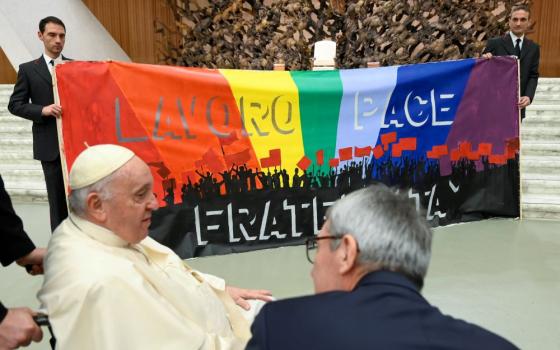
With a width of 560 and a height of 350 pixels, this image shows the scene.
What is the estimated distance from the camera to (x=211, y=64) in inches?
286

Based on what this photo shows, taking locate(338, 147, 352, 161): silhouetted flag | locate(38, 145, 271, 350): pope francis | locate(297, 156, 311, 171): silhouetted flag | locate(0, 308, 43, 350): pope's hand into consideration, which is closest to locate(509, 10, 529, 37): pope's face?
locate(338, 147, 352, 161): silhouetted flag

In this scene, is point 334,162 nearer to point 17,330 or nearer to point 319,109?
point 319,109

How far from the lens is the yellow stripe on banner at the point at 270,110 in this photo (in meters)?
3.14

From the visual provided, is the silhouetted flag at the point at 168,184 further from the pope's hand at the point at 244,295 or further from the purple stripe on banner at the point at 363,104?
the pope's hand at the point at 244,295

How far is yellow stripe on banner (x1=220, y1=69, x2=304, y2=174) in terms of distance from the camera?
10.3ft

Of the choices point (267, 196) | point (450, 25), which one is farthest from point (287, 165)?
point (450, 25)

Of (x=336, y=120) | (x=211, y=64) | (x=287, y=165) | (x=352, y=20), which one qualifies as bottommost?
(x=287, y=165)

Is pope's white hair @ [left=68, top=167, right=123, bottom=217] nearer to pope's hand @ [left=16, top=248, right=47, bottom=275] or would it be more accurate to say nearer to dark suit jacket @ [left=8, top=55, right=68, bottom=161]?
pope's hand @ [left=16, top=248, right=47, bottom=275]

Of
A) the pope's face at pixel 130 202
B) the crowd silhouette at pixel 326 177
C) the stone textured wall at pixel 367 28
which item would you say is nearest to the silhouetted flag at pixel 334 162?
the crowd silhouette at pixel 326 177

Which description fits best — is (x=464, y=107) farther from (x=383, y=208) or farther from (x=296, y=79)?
(x=383, y=208)

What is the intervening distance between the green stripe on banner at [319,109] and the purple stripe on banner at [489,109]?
0.94m

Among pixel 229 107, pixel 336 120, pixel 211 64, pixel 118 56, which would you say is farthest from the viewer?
pixel 118 56

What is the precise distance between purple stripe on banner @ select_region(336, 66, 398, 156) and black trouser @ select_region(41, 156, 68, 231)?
1801 mm

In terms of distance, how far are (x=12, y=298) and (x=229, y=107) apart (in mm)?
1661
